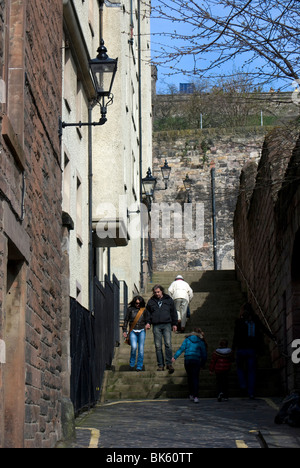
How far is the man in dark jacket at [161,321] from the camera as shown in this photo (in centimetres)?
1631

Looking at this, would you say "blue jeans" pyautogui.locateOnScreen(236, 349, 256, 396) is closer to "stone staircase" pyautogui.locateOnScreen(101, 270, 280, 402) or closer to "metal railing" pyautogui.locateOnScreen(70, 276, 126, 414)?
"stone staircase" pyautogui.locateOnScreen(101, 270, 280, 402)

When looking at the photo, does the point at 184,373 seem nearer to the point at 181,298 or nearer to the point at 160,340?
the point at 160,340

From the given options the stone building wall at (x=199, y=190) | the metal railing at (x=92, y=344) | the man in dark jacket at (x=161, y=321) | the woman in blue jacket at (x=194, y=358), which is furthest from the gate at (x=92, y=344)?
the stone building wall at (x=199, y=190)

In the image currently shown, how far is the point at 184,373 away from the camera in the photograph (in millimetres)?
16297

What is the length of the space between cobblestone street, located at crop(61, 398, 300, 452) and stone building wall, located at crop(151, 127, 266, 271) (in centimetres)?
2211

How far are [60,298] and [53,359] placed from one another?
0.98 metres

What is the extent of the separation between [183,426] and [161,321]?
5248 mm

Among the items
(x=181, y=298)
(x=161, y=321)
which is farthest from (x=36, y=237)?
(x=181, y=298)

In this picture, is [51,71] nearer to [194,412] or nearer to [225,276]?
[194,412]

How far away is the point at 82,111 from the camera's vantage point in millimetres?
17625

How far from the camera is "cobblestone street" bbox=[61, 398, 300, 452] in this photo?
931 cm

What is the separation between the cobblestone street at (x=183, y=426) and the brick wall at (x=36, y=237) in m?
0.98

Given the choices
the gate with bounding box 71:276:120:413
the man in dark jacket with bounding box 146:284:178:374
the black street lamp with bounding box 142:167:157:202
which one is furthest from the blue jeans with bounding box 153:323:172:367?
the black street lamp with bounding box 142:167:157:202

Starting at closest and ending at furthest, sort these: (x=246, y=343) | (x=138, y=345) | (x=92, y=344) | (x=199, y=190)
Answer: (x=92, y=344) → (x=246, y=343) → (x=138, y=345) → (x=199, y=190)
